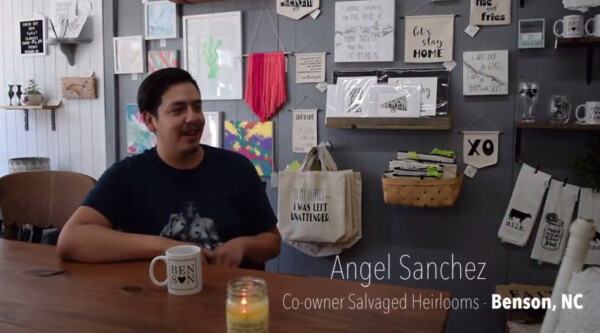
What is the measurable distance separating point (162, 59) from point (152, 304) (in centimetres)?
218

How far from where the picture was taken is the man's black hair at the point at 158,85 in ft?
5.74

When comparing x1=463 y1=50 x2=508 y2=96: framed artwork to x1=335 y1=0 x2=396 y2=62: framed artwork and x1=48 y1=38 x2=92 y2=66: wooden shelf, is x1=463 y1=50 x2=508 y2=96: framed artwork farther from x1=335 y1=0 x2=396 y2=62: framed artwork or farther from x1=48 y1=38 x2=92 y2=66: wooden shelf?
x1=48 y1=38 x2=92 y2=66: wooden shelf

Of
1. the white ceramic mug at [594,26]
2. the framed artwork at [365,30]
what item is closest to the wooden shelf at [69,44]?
the framed artwork at [365,30]

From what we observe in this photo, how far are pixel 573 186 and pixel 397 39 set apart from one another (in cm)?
103

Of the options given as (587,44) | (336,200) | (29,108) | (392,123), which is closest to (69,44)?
(29,108)

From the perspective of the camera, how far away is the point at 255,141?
2.87 m

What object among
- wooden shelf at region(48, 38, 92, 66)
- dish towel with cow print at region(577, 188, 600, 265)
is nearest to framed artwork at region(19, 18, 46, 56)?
wooden shelf at region(48, 38, 92, 66)

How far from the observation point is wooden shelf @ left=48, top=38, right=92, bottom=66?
3350 mm

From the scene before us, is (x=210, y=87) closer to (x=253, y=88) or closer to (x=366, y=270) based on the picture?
(x=253, y=88)

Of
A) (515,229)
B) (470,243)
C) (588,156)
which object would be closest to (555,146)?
(588,156)

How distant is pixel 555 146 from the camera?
2.33 m

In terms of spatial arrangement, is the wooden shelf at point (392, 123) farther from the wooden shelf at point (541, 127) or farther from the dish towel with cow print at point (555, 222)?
the dish towel with cow print at point (555, 222)

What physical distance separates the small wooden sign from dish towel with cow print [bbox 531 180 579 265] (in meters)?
2.67

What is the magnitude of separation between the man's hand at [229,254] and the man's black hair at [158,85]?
1.71 feet
